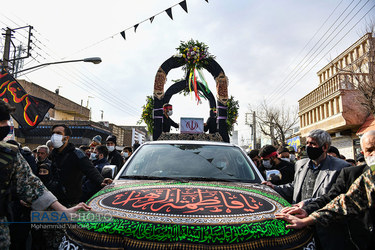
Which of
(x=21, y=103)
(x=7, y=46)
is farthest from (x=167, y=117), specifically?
(x=7, y=46)

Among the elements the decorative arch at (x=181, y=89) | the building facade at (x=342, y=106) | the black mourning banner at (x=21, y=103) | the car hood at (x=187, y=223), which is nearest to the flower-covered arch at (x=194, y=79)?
the decorative arch at (x=181, y=89)

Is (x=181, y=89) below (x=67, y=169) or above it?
above

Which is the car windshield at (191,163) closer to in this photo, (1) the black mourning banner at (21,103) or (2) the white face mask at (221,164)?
(2) the white face mask at (221,164)

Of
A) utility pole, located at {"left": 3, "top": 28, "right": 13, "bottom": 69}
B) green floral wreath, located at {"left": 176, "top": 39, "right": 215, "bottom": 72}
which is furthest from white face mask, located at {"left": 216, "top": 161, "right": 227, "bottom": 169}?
utility pole, located at {"left": 3, "top": 28, "right": 13, "bottom": 69}

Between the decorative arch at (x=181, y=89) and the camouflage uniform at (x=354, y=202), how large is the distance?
5.43 metres

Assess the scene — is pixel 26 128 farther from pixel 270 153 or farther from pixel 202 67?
pixel 270 153

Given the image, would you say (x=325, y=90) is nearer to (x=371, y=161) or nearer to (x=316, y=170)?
(x=316, y=170)

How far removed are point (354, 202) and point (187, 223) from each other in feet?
4.19

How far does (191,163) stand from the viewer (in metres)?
3.02

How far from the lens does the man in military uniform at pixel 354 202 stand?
1.86 metres

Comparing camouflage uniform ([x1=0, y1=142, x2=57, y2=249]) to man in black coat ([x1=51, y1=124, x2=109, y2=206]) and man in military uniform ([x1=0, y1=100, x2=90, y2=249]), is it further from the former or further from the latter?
man in black coat ([x1=51, y1=124, x2=109, y2=206])

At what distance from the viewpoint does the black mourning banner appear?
666 cm

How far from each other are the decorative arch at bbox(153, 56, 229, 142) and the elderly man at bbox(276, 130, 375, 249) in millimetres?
5420

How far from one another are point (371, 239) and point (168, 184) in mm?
1693
